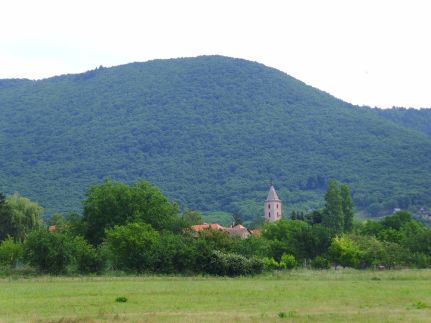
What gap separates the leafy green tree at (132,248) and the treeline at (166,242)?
2.9 inches

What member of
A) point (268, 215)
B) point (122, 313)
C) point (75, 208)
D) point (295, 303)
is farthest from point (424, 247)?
A: point (75, 208)

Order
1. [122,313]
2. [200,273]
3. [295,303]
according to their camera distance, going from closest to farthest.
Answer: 1. [122,313]
2. [295,303]
3. [200,273]

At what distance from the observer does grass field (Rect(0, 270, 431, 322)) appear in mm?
28569

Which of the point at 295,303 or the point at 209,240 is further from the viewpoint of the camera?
the point at 209,240

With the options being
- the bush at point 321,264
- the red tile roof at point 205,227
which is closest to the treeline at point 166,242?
the bush at point 321,264

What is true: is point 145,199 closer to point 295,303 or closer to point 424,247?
point 424,247

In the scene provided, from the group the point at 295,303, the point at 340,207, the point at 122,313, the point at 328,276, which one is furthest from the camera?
the point at 340,207

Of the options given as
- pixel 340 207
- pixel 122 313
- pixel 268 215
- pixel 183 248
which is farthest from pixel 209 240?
pixel 268 215

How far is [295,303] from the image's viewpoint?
3381 cm

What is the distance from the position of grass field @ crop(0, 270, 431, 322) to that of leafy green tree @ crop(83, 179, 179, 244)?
834 inches

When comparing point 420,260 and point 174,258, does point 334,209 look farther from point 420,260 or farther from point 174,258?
point 174,258

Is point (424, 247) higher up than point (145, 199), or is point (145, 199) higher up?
point (145, 199)

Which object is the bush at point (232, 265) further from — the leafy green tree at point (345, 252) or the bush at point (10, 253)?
the leafy green tree at point (345, 252)

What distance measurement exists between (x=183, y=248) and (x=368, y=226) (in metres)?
49.0
